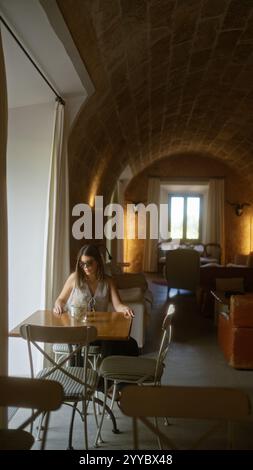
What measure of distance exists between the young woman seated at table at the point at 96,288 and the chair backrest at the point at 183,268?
4.48 metres

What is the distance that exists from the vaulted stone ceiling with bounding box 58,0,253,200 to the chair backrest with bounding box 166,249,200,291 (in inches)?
76.3

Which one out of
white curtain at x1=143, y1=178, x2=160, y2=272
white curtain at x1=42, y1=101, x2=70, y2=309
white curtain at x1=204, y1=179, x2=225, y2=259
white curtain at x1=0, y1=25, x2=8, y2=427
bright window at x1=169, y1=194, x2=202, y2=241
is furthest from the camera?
bright window at x1=169, y1=194, x2=202, y2=241

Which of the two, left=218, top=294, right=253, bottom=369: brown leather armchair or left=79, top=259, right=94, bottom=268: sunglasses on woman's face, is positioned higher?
left=79, top=259, right=94, bottom=268: sunglasses on woman's face

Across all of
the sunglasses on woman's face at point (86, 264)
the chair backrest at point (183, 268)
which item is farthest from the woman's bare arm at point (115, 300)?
the chair backrest at point (183, 268)

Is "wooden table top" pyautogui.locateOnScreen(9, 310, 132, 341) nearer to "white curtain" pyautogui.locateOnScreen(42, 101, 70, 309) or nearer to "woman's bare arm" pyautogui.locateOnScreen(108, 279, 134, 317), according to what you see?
"woman's bare arm" pyautogui.locateOnScreen(108, 279, 134, 317)

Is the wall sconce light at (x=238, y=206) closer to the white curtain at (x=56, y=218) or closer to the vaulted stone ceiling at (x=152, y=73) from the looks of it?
the vaulted stone ceiling at (x=152, y=73)

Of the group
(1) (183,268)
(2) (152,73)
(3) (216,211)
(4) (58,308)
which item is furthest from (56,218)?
(3) (216,211)

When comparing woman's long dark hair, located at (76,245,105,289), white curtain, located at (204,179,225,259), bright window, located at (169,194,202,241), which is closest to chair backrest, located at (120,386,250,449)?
woman's long dark hair, located at (76,245,105,289)

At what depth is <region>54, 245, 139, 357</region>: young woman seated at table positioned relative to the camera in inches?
138

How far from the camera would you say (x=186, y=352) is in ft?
16.3

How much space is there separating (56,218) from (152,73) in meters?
2.19

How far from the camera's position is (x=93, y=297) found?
3500mm

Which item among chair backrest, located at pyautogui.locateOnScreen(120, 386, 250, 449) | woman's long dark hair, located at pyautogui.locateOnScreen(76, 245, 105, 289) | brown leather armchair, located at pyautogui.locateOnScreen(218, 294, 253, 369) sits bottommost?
brown leather armchair, located at pyautogui.locateOnScreen(218, 294, 253, 369)

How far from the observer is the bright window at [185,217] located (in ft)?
42.4
